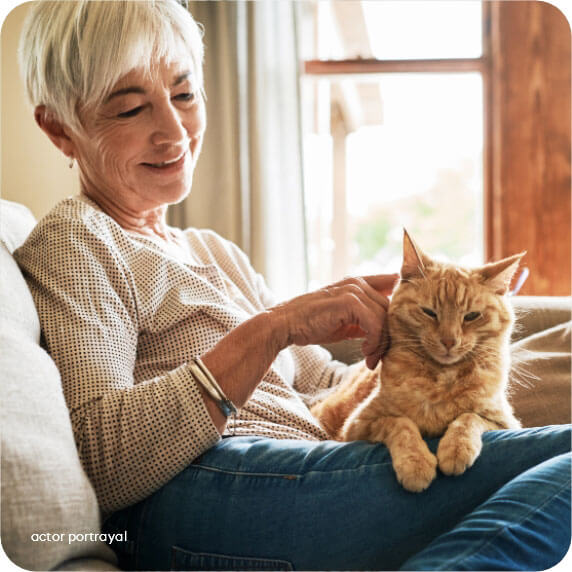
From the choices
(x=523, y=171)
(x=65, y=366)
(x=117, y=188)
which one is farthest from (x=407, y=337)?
(x=523, y=171)

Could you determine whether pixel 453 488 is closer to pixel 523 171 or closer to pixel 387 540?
pixel 387 540

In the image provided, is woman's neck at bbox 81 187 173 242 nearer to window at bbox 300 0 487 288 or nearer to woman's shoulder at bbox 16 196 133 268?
woman's shoulder at bbox 16 196 133 268

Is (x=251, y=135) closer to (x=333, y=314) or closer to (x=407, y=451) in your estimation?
(x=333, y=314)

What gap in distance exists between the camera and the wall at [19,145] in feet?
6.88

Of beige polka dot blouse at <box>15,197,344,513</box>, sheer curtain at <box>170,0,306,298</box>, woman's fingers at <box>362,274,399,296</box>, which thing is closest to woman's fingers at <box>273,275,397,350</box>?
woman's fingers at <box>362,274,399,296</box>

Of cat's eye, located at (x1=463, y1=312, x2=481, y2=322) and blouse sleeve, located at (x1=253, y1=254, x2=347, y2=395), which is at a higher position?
cat's eye, located at (x1=463, y1=312, x2=481, y2=322)

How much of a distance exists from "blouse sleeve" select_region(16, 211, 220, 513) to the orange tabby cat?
36cm

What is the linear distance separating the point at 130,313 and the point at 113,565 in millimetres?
447

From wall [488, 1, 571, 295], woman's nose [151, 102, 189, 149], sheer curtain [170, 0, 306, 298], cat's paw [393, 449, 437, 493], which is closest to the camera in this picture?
cat's paw [393, 449, 437, 493]

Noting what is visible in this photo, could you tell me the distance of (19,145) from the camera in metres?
2.13

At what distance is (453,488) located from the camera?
1002 millimetres

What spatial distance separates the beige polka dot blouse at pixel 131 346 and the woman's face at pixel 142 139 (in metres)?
0.09

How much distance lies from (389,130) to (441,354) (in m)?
2.63

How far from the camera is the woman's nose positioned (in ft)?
4.75
